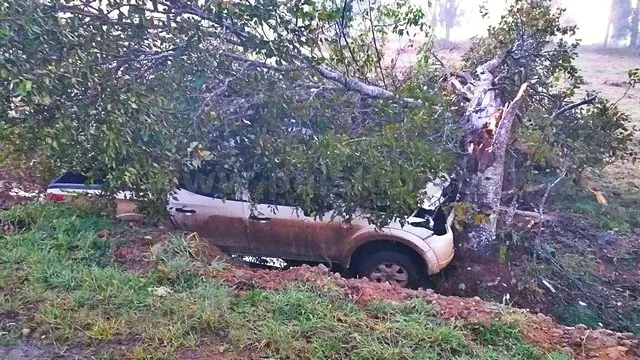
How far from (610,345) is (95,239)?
420 cm

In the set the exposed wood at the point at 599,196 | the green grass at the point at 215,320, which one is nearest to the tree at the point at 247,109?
the green grass at the point at 215,320

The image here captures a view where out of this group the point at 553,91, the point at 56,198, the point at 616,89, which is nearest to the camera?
the point at 56,198

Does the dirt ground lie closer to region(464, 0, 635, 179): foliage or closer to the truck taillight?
the truck taillight

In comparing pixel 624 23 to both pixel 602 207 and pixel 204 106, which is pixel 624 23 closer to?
pixel 602 207

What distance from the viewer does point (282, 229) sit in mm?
5859

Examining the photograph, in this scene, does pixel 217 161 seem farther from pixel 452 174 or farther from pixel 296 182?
pixel 452 174

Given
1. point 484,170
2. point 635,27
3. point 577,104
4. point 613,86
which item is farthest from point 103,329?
point 635,27

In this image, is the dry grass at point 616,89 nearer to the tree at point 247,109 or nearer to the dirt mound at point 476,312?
the tree at point 247,109

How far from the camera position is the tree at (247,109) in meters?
4.15

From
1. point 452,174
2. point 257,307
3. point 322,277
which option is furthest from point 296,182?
point 452,174

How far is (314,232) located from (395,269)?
970 millimetres

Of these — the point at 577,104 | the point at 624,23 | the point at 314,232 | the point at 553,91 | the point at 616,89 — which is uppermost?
the point at 624,23

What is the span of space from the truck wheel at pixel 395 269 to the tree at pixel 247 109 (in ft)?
1.95

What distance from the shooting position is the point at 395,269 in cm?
562
